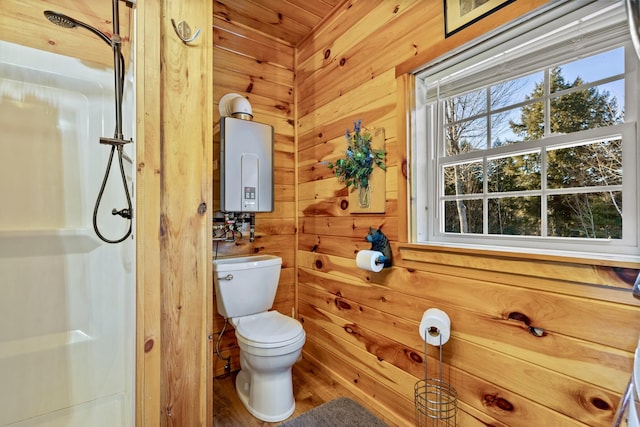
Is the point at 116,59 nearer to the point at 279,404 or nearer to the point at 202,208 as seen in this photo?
the point at 202,208

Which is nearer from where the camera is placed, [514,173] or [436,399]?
[514,173]

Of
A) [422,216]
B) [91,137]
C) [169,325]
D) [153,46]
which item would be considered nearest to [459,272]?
[422,216]

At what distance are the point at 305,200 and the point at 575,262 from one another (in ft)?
5.42

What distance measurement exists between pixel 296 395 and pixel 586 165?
1.85 meters

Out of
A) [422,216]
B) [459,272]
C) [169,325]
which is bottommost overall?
[169,325]

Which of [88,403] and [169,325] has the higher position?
[169,325]

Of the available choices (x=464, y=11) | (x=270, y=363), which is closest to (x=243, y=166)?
(x=270, y=363)

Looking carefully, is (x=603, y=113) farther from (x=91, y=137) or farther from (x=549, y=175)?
(x=91, y=137)

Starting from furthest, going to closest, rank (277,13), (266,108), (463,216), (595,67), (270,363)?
(266,108) < (277,13) < (270,363) < (463,216) < (595,67)

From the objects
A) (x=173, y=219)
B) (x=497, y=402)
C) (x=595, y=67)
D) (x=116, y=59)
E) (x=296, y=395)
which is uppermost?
(x=116, y=59)

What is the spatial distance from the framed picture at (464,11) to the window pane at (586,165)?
0.61 meters

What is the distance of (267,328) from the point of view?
164cm

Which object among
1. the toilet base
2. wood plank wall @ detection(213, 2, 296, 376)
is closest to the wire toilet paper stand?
the toilet base

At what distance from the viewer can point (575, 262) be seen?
0.90m
